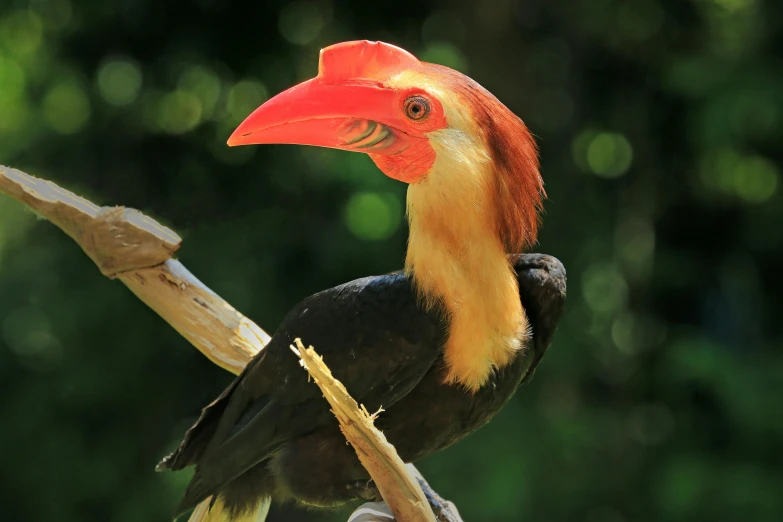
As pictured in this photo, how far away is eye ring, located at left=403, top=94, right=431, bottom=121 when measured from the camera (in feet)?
4.56

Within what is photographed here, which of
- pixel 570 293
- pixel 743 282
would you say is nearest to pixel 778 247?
pixel 743 282

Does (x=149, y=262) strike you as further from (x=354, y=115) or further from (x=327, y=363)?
(x=354, y=115)

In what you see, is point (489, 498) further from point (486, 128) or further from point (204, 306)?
point (486, 128)

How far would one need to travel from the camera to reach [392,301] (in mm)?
1476

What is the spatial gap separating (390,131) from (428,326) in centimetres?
30

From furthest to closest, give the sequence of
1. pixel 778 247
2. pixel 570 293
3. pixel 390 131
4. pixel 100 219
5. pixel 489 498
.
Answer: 1. pixel 778 247
2. pixel 570 293
3. pixel 489 498
4. pixel 100 219
5. pixel 390 131

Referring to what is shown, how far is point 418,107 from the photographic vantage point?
139cm

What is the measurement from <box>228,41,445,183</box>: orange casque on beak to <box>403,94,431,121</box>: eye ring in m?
0.01

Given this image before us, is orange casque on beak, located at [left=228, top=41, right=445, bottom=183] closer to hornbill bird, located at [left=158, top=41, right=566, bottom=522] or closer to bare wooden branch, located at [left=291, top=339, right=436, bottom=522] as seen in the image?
hornbill bird, located at [left=158, top=41, right=566, bottom=522]

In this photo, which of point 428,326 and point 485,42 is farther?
point 485,42

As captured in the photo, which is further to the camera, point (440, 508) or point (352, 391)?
point (440, 508)

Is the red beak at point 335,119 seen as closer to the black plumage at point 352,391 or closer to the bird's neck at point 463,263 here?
the bird's neck at point 463,263

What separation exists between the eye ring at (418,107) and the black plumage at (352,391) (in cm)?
26

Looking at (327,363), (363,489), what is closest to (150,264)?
(327,363)
